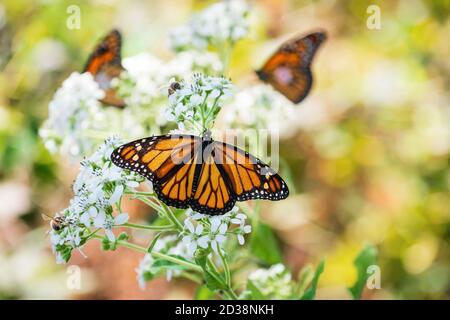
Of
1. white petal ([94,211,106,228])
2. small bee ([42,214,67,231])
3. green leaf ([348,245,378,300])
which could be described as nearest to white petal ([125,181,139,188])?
white petal ([94,211,106,228])

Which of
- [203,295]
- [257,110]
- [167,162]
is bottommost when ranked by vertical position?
[203,295]

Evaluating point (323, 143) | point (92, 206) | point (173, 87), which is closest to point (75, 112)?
point (173, 87)

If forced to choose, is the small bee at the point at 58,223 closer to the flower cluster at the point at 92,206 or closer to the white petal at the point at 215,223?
the flower cluster at the point at 92,206

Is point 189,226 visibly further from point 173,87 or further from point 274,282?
point 274,282

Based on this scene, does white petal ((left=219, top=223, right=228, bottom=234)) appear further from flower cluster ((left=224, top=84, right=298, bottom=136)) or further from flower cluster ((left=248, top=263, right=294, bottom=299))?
flower cluster ((left=224, top=84, right=298, bottom=136))

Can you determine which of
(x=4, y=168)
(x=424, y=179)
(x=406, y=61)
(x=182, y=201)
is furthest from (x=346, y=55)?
(x=182, y=201)

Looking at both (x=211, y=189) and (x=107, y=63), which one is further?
(x=107, y=63)

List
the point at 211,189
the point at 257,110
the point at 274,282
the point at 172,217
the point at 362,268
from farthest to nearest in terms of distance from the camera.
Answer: the point at 257,110 → the point at 362,268 → the point at 274,282 → the point at 172,217 → the point at 211,189
